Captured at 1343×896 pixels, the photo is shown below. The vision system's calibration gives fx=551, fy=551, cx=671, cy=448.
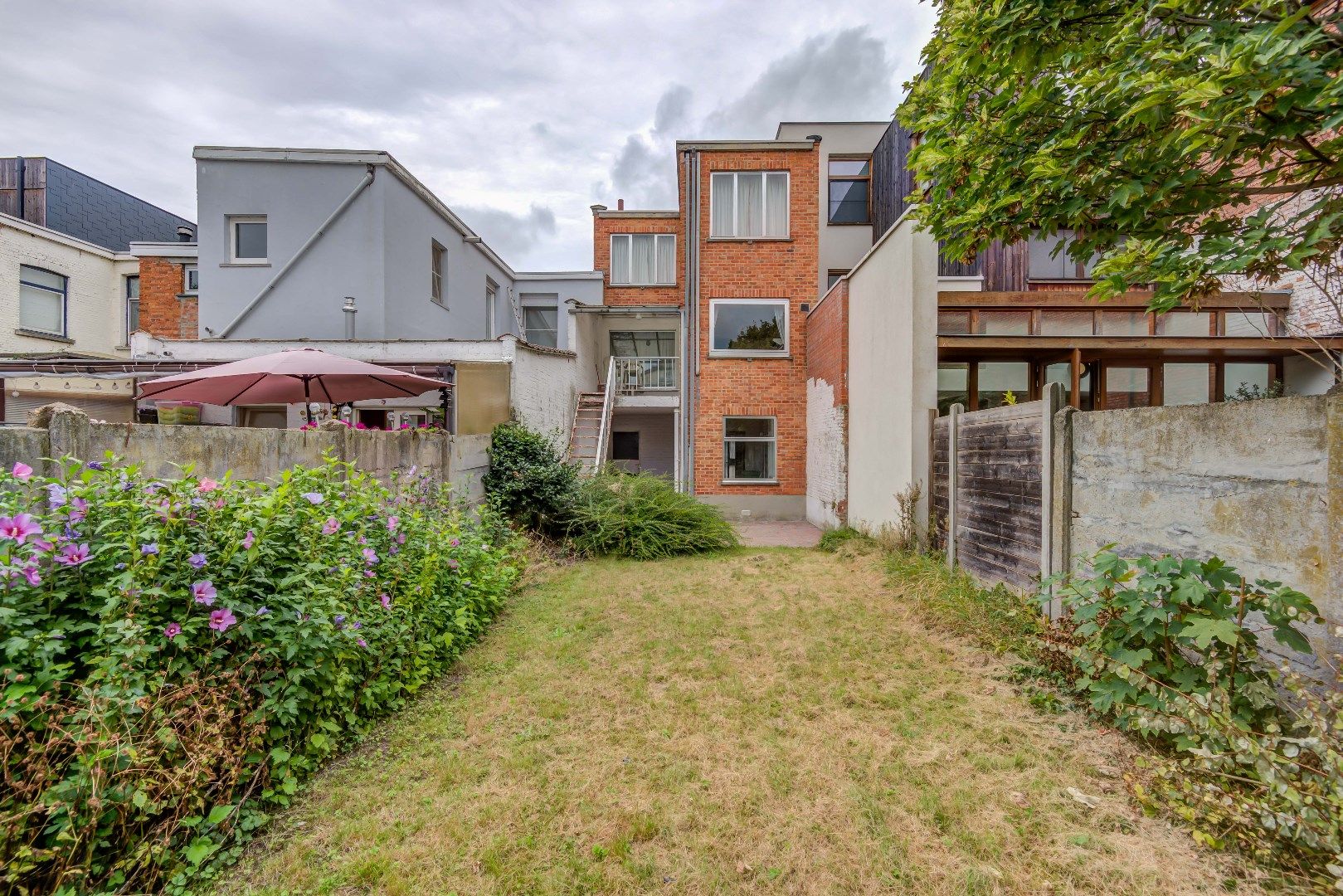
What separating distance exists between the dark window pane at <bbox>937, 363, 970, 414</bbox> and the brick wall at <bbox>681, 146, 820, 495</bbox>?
335cm

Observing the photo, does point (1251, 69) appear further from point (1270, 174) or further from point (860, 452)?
point (860, 452)

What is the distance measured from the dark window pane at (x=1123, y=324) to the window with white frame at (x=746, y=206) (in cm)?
663

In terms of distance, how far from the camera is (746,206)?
12453 millimetres

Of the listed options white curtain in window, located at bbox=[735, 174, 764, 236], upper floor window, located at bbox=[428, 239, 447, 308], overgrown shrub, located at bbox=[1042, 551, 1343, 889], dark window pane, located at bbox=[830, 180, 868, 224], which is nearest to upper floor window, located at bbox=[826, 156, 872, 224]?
dark window pane, located at bbox=[830, 180, 868, 224]

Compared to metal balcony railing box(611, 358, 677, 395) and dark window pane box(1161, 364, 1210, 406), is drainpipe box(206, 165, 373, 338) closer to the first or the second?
metal balcony railing box(611, 358, 677, 395)

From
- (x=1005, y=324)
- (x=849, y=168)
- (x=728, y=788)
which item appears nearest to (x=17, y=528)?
(x=728, y=788)

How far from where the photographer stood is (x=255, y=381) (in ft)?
20.8

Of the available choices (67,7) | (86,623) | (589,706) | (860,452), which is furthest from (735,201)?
(86,623)

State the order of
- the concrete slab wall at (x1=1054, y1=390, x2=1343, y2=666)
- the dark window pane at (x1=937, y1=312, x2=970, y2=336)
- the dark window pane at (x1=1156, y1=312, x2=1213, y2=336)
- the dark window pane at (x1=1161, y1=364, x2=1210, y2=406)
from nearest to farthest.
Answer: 1. the concrete slab wall at (x1=1054, y1=390, x2=1343, y2=666)
2. the dark window pane at (x1=937, y1=312, x2=970, y2=336)
3. the dark window pane at (x1=1156, y1=312, x2=1213, y2=336)
4. the dark window pane at (x1=1161, y1=364, x2=1210, y2=406)

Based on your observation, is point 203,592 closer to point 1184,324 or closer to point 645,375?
point 1184,324

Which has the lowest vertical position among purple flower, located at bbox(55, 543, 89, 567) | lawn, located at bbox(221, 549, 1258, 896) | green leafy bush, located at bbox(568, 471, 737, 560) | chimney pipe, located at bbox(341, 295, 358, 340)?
lawn, located at bbox(221, 549, 1258, 896)

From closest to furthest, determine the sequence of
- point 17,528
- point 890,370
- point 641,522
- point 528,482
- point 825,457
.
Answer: point 17,528 < point 890,370 < point 528,482 < point 641,522 < point 825,457

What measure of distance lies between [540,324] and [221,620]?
15375mm

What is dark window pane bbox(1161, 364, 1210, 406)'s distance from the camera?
362 inches
